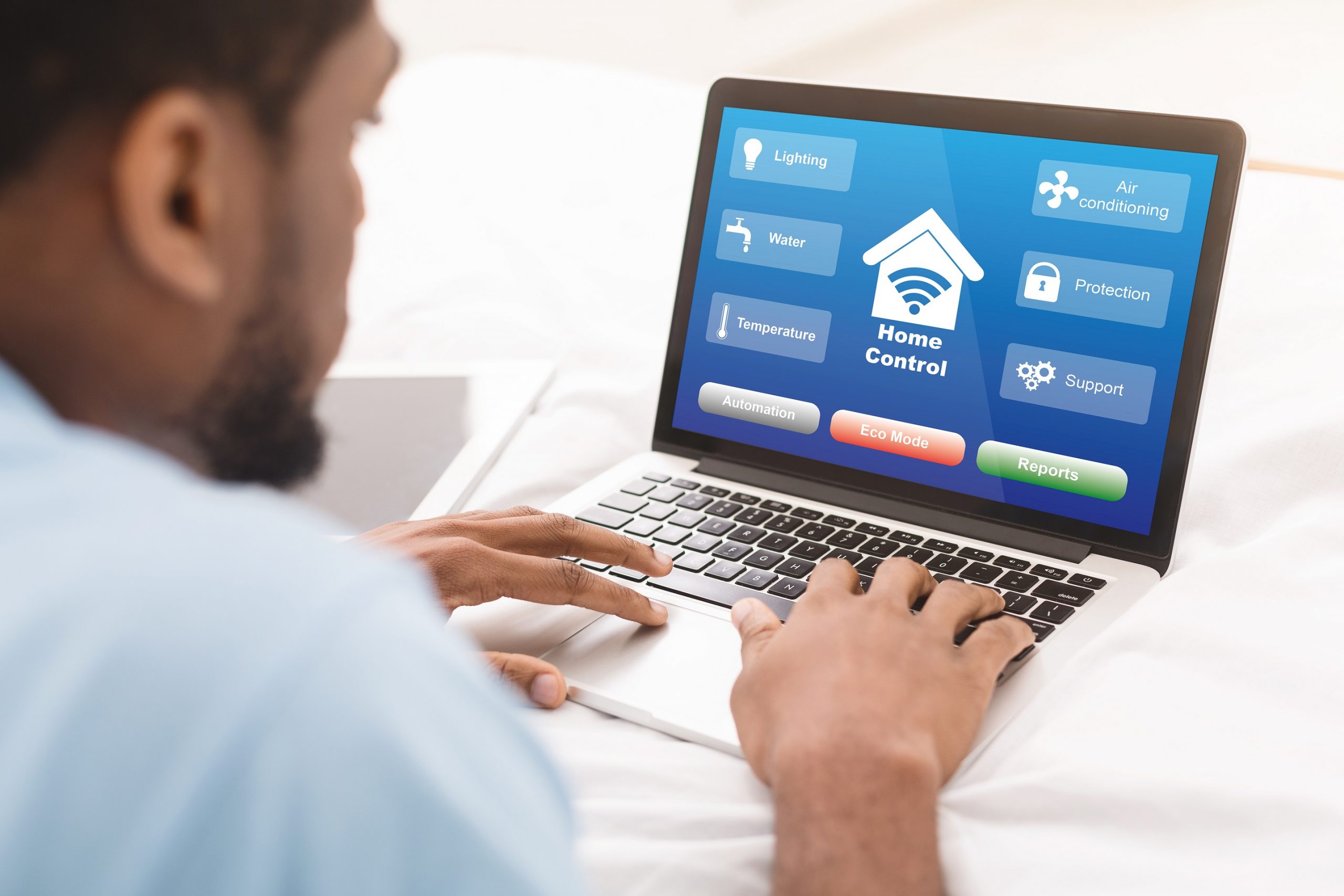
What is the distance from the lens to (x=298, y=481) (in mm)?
515

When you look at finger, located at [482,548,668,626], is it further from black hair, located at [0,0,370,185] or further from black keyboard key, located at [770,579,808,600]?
black hair, located at [0,0,370,185]

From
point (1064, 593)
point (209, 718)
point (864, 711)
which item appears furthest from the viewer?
point (1064, 593)

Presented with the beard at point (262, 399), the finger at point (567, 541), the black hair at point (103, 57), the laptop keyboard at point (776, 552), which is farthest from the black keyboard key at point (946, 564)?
the black hair at point (103, 57)

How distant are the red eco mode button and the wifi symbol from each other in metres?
0.10

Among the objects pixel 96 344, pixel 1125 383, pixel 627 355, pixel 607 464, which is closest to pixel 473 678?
pixel 96 344

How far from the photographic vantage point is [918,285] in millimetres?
933

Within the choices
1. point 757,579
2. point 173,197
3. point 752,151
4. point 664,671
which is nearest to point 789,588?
point 757,579

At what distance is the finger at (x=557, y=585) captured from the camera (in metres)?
0.77

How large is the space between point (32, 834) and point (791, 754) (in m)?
0.38

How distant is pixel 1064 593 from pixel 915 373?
235mm

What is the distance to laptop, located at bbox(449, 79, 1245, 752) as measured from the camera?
2.65 feet

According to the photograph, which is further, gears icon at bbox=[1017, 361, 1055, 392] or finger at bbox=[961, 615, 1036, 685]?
gears icon at bbox=[1017, 361, 1055, 392]

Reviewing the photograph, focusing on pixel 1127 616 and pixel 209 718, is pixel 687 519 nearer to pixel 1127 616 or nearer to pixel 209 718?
pixel 1127 616

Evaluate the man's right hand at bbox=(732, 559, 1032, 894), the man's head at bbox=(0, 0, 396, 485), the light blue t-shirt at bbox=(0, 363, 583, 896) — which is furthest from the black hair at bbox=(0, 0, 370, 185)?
the man's right hand at bbox=(732, 559, 1032, 894)
